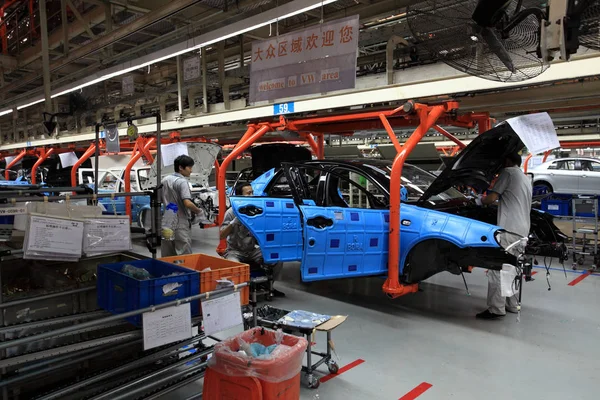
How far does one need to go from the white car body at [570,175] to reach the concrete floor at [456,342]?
21.5 ft

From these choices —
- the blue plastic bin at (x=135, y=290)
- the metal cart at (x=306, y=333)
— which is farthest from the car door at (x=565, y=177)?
the blue plastic bin at (x=135, y=290)

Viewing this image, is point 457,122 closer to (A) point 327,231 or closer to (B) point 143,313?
(A) point 327,231

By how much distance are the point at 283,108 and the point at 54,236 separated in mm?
4647

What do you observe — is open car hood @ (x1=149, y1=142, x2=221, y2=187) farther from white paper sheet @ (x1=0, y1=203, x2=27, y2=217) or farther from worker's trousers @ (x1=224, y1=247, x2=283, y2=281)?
white paper sheet @ (x1=0, y1=203, x2=27, y2=217)

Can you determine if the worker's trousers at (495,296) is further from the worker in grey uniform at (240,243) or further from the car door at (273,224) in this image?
the worker in grey uniform at (240,243)

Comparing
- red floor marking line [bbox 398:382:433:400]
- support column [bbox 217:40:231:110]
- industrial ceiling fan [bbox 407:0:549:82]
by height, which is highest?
support column [bbox 217:40:231:110]

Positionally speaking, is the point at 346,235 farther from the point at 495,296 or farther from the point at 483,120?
the point at 483,120

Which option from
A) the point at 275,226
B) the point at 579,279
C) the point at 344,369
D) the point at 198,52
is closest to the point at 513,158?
the point at 275,226

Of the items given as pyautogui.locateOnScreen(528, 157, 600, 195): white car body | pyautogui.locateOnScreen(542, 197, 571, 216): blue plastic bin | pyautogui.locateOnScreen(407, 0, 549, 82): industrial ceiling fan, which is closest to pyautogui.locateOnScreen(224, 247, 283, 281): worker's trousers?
pyautogui.locateOnScreen(407, 0, 549, 82): industrial ceiling fan

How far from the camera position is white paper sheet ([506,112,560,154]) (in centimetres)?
389

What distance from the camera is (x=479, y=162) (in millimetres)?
4543

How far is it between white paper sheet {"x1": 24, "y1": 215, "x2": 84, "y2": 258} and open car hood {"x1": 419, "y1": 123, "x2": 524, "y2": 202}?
11.1 feet

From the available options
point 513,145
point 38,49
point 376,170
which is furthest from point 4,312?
point 38,49

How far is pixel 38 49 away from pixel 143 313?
948 cm
